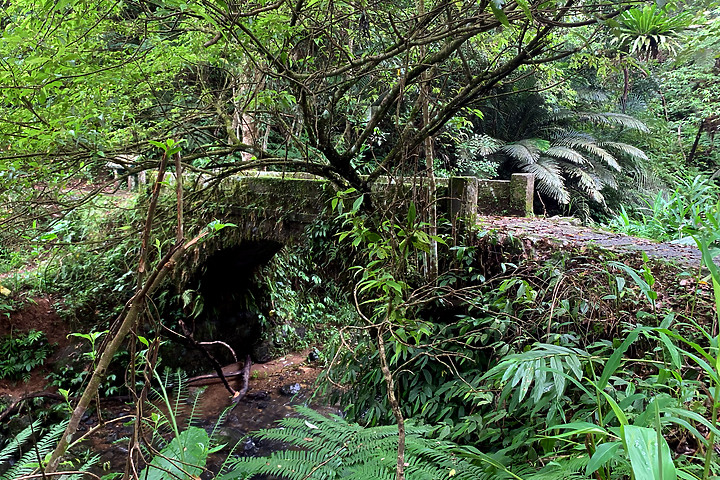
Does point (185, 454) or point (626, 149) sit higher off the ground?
point (626, 149)

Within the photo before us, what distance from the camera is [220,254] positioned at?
17.8 ft

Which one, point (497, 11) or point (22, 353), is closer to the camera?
point (497, 11)

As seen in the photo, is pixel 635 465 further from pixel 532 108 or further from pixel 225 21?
pixel 532 108

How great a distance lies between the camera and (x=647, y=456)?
75 cm

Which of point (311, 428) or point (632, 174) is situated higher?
point (632, 174)

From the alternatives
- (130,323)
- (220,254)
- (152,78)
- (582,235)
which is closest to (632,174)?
(582,235)

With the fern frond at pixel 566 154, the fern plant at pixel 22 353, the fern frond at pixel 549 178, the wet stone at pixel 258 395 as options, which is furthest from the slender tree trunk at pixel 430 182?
the fern frond at pixel 566 154

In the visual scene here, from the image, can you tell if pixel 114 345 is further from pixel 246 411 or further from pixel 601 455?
pixel 246 411

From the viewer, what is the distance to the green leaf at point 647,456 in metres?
0.72

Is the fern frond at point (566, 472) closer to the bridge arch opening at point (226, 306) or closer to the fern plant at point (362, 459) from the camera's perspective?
the fern plant at point (362, 459)

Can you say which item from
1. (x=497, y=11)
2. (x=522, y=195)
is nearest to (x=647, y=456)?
(x=497, y=11)

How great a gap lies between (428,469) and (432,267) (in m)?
1.70

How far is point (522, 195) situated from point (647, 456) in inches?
180

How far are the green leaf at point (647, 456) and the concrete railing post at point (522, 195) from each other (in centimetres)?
447
